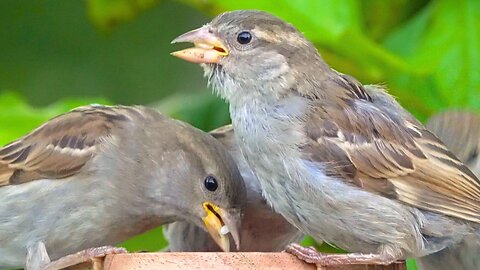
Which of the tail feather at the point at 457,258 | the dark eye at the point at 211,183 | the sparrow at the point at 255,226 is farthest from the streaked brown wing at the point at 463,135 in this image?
the dark eye at the point at 211,183

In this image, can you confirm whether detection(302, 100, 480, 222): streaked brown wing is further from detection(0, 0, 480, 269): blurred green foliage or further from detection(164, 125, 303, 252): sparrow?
detection(0, 0, 480, 269): blurred green foliage

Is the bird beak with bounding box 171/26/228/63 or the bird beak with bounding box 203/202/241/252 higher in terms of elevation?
the bird beak with bounding box 171/26/228/63

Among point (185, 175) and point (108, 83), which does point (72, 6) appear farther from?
point (185, 175)

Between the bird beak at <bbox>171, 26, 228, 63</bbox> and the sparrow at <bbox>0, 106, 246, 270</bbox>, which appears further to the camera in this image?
the sparrow at <bbox>0, 106, 246, 270</bbox>

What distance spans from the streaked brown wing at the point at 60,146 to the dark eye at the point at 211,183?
208 mm

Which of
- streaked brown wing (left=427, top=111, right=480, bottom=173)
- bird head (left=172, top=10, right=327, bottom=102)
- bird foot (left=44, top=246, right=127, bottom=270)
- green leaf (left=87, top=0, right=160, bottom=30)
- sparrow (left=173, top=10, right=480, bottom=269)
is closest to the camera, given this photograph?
bird foot (left=44, top=246, right=127, bottom=270)

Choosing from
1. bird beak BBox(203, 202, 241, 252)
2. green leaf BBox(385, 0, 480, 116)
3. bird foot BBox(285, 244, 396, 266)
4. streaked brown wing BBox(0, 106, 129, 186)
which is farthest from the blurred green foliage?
bird foot BBox(285, 244, 396, 266)

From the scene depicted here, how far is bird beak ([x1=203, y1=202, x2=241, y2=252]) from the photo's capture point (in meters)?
1.90

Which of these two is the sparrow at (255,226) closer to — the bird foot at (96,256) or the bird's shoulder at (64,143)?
the bird's shoulder at (64,143)

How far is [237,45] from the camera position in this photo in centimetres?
190

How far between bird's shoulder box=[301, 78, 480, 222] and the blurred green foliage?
1.78ft

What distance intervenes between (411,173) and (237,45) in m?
0.37

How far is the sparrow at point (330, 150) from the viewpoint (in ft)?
5.79

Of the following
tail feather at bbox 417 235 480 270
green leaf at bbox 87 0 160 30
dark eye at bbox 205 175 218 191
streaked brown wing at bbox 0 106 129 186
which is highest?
green leaf at bbox 87 0 160 30
